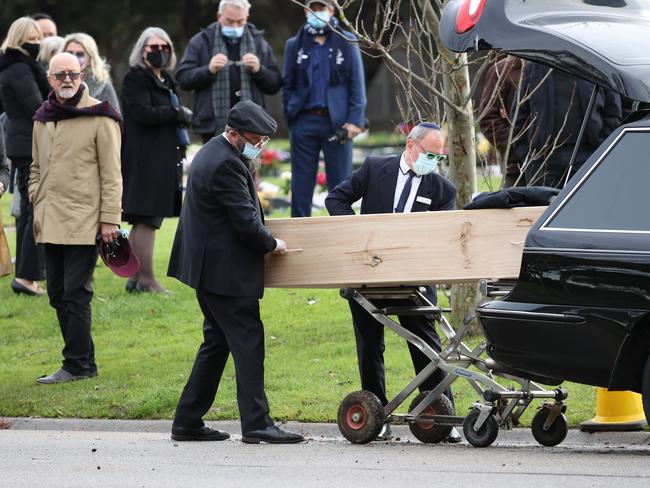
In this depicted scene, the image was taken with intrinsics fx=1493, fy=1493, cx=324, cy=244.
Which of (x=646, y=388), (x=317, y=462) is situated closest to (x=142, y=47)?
(x=317, y=462)

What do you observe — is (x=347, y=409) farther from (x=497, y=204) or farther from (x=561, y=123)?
(x=561, y=123)

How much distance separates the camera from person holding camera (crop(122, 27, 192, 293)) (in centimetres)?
1261

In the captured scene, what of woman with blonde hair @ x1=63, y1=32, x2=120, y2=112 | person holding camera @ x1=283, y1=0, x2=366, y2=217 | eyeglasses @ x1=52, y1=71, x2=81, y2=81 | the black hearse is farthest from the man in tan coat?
the black hearse

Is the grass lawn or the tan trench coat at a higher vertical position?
the tan trench coat

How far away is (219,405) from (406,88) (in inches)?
113

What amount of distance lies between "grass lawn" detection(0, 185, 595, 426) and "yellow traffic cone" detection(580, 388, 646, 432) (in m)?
0.21

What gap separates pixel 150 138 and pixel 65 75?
275 centimetres

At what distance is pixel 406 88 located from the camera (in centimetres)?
1099

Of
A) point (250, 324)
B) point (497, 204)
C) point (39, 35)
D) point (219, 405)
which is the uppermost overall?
point (39, 35)

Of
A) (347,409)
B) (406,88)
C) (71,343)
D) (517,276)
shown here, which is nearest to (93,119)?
(71,343)

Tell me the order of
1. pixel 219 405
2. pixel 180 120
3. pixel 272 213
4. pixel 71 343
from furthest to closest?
pixel 272 213 → pixel 180 120 → pixel 71 343 → pixel 219 405

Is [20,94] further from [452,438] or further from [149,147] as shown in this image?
[452,438]

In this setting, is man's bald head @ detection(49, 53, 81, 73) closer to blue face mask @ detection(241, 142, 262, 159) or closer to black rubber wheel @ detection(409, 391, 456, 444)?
blue face mask @ detection(241, 142, 262, 159)

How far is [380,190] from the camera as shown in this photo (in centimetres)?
871
